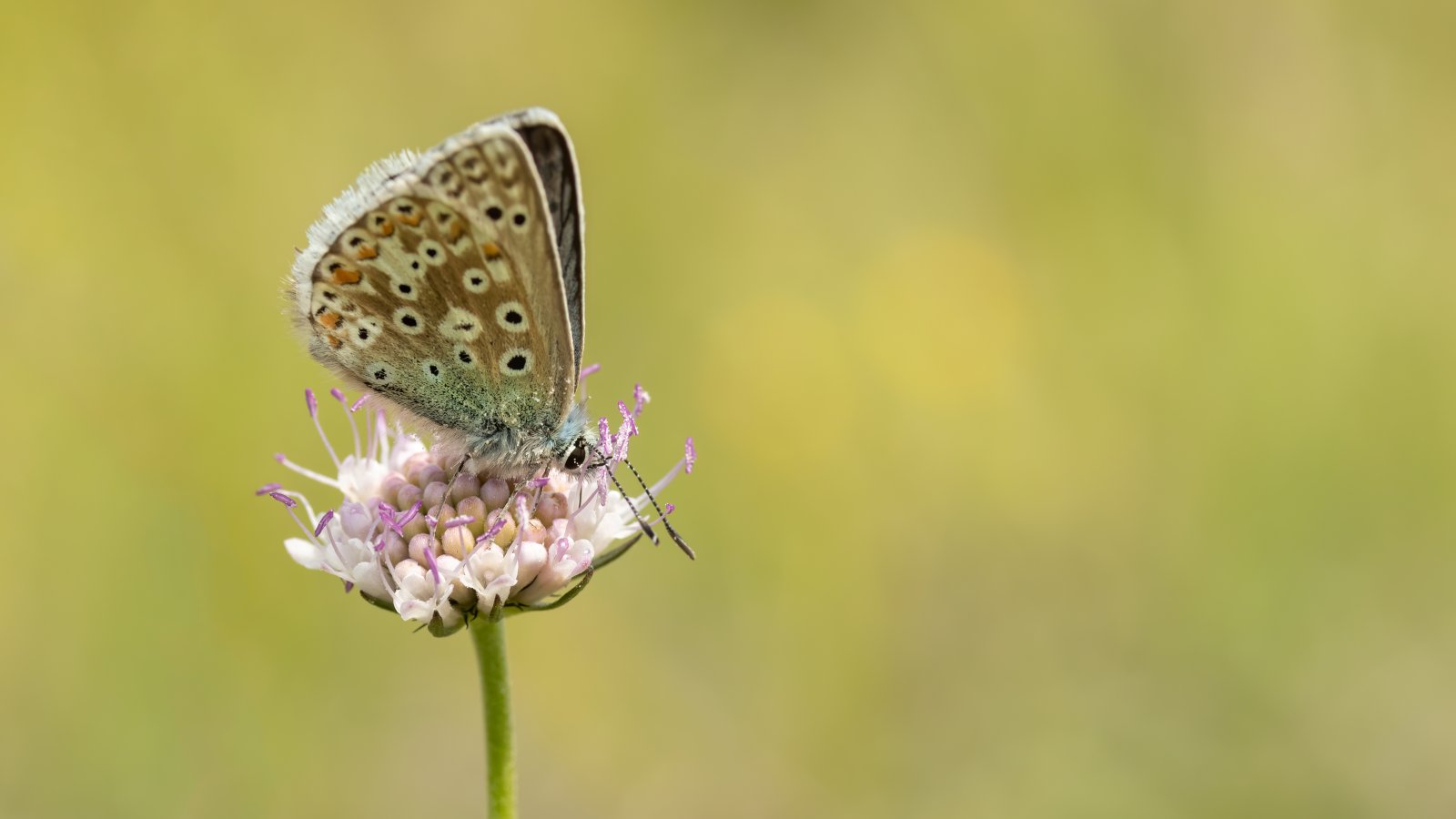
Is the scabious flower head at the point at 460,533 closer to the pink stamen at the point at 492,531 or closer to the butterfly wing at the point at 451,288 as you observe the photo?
the pink stamen at the point at 492,531

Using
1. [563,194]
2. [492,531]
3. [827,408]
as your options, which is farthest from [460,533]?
[827,408]

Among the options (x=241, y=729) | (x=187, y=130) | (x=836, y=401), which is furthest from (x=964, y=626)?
(x=187, y=130)

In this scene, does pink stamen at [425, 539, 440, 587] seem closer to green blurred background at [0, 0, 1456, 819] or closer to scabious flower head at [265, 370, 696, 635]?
scabious flower head at [265, 370, 696, 635]

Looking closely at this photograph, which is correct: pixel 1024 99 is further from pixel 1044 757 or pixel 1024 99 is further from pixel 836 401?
pixel 1044 757

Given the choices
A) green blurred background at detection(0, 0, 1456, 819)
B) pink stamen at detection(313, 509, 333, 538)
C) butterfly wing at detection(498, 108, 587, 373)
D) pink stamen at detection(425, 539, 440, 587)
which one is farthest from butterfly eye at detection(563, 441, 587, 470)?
green blurred background at detection(0, 0, 1456, 819)

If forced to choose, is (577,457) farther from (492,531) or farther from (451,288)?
(451,288)

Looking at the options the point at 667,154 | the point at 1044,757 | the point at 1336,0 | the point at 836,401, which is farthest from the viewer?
the point at 1336,0

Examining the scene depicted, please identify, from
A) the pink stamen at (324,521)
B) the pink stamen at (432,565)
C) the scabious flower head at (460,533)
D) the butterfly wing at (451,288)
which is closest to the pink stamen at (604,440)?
the scabious flower head at (460,533)
